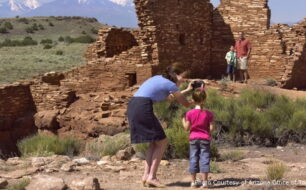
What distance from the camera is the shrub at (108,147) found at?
10.9 metres

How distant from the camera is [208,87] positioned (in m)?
15.8

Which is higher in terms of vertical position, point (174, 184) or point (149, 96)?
point (149, 96)

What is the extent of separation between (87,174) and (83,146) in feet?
15.2

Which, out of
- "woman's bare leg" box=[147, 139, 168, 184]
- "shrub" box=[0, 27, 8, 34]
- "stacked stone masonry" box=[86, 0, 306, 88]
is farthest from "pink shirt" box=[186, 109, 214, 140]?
"shrub" box=[0, 27, 8, 34]

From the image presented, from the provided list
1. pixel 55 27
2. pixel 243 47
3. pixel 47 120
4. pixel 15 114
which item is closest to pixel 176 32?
pixel 243 47

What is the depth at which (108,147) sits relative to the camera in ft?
36.3

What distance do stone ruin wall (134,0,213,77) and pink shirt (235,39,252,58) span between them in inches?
67.2

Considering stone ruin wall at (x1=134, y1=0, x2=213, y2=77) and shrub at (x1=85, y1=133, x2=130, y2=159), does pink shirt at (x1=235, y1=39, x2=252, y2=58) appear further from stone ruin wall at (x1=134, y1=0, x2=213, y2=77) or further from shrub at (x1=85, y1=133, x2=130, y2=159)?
shrub at (x1=85, y1=133, x2=130, y2=159)

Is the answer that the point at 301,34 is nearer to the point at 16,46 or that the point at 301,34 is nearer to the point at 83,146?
the point at 83,146

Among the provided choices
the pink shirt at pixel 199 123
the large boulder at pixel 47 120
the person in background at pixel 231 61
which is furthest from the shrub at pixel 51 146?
the person in background at pixel 231 61

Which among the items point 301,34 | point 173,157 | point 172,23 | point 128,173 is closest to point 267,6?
point 301,34

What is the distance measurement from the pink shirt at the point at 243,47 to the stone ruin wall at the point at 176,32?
5.60 feet

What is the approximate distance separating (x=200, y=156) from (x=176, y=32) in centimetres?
1047

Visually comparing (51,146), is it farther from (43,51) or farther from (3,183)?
(43,51)
